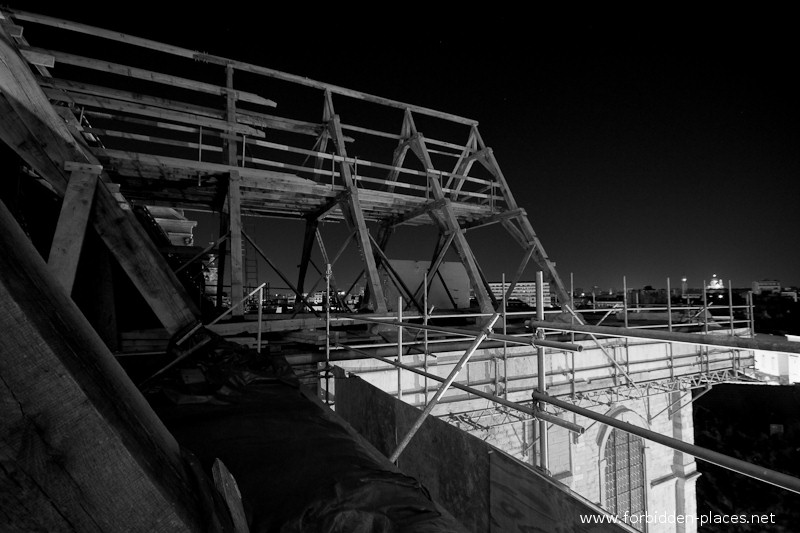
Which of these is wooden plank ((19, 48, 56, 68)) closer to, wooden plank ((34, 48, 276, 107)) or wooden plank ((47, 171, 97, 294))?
wooden plank ((34, 48, 276, 107))

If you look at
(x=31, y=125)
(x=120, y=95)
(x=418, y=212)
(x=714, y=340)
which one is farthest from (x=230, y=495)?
(x=418, y=212)

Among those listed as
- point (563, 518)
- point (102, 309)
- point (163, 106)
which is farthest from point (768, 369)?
point (163, 106)

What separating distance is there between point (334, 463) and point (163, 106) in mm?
8863

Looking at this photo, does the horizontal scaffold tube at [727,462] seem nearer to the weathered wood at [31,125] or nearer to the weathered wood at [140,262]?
the weathered wood at [140,262]

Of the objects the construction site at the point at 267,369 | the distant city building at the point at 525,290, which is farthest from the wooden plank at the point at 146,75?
the distant city building at the point at 525,290

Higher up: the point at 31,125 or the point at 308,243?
the point at 31,125

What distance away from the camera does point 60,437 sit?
0.94m

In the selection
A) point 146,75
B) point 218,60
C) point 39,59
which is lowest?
point 39,59

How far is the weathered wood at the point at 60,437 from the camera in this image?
2.94ft

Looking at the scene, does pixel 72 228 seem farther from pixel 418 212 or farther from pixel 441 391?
pixel 418 212

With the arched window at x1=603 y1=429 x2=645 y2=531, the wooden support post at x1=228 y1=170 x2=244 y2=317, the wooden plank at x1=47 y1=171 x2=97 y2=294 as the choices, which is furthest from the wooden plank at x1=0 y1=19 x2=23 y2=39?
the arched window at x1=603 y1=429 x2=645 y2=531

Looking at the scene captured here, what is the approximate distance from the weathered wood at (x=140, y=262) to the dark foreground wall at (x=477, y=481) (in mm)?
3193

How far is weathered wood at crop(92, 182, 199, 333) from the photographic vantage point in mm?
5301

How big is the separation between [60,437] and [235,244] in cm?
682
